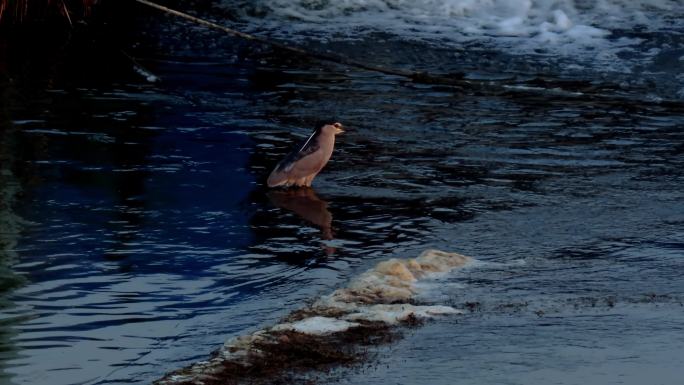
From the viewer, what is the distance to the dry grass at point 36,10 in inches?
576

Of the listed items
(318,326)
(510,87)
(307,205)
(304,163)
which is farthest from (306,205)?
(510,87)

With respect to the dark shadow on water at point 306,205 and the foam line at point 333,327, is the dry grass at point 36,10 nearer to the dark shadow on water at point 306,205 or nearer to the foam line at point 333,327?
the dark shadow on water at point 306,205

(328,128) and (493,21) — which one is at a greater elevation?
(493,21)

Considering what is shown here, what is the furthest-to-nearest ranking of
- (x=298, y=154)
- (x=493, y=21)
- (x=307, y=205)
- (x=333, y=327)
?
(x=493, y=21)
(x=298, y=154)
(x=307, y=205)
(x=333, y=327)

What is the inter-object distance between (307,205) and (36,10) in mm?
7534

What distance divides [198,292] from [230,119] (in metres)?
4.75

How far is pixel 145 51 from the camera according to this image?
1416 centimetres

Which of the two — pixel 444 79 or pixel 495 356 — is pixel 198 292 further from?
pixel 444 79

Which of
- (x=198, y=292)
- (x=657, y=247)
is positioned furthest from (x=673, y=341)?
(x=198, y=292)

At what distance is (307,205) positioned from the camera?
8.54 m

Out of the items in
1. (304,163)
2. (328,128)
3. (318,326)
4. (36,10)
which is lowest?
(318,326)

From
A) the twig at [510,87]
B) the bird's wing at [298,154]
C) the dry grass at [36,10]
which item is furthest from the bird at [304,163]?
the dry grass at [36,10]

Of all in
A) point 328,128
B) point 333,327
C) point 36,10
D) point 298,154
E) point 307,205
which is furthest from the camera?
point 36,10

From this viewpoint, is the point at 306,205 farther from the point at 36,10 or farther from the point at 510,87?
the point at 36,10
